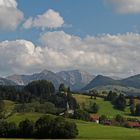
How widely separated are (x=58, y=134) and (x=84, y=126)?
2720 centimetres

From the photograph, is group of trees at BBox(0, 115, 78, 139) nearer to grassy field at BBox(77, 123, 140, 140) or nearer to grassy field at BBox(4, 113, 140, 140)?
grassy field at BBox(4, 113, 140, 140)

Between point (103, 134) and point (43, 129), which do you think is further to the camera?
point (43, 129)

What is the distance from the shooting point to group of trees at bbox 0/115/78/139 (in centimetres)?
14862

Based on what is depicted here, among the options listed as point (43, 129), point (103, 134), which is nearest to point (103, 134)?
→ point (103, 134)

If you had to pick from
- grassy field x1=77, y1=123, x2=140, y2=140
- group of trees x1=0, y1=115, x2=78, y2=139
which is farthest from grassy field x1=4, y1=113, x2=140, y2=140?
group of trees x1=0, y1=115, x2=78, y2=139

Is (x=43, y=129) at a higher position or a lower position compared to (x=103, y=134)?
higher

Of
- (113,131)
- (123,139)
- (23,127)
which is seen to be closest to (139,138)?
(123,139)

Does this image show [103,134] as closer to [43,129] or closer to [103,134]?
[103,134]

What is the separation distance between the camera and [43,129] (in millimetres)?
151625

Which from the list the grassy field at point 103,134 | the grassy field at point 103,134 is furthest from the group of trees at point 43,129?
the grassy field at point 103,134

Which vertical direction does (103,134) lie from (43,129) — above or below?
below

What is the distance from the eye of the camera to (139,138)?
12888 centimetres

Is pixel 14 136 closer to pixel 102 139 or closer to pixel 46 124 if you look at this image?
pixel 46 124

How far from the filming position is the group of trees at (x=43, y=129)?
149m
